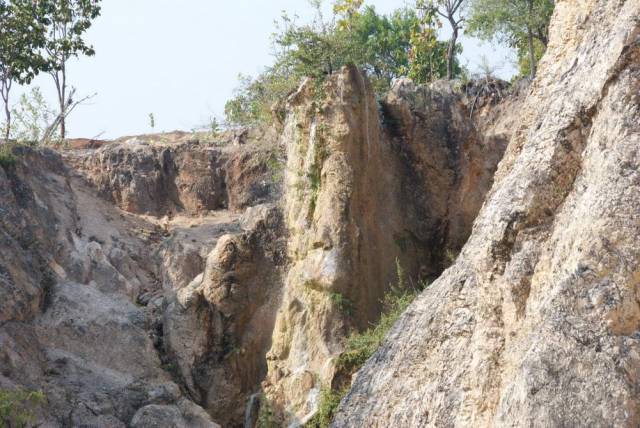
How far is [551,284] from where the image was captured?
10961 millimetres

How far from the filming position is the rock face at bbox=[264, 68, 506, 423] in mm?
18828

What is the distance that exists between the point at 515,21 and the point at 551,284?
70.6ft

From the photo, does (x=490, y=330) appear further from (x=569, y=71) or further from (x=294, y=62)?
(x=294, y=62)

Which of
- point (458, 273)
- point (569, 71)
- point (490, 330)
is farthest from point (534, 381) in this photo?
point (569, 71)

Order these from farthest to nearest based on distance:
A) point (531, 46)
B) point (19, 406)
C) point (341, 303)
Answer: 1. point (531, 46)
2. point (341, 303)
3. point (19, 406)

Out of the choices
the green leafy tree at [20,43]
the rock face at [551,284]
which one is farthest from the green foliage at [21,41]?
the rock face at [551,284]

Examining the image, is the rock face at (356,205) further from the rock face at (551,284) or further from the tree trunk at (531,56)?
the tree trunk at (531,56)

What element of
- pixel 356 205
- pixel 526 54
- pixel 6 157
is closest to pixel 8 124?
pixel 6 157

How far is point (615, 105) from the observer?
1134 centimetres

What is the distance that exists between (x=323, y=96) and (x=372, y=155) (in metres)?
1.32

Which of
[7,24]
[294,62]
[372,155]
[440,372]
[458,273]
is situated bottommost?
[440,372]

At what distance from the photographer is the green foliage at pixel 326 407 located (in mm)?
17156

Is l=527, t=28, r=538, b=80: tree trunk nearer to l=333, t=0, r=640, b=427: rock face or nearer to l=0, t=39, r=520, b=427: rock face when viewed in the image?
l=0, t=39, r=520, b=427: rock face

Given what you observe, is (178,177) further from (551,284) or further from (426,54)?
(551,284)
